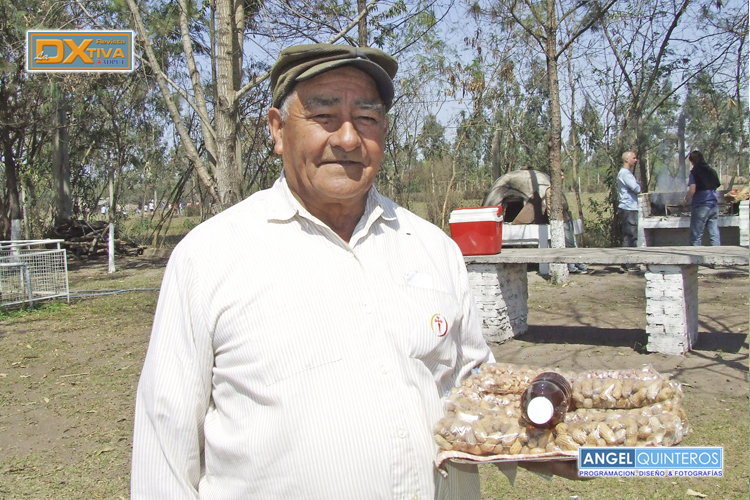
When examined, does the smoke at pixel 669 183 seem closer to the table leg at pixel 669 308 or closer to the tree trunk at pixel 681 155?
the tree trunk at pixel 681 155

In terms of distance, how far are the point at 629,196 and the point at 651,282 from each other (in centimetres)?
523

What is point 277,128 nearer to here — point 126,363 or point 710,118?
point 126,363

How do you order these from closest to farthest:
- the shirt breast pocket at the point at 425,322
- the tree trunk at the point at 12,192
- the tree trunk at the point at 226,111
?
the shirt breast pocket at the point at 425,322 → the tree trunk at the point at 226,111 → the tree trunk at the point at 12,192

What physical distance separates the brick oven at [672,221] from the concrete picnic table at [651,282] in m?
4.86

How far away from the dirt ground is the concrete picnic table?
0.18 meters

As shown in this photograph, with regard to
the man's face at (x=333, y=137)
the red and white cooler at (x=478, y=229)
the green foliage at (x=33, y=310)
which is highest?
the man's face at (x=333, y=137)

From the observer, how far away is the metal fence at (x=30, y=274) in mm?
9609

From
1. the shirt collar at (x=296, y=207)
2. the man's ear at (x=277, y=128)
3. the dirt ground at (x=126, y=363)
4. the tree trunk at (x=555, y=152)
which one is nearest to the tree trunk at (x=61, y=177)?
the dirt ground at (x=126, y=363)

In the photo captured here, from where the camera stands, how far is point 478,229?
21.2 feet

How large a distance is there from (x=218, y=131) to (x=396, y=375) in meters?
3.88

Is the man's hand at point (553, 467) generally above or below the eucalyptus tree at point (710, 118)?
below

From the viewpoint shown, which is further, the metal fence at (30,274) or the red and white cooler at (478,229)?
the metal fence at (30,274)

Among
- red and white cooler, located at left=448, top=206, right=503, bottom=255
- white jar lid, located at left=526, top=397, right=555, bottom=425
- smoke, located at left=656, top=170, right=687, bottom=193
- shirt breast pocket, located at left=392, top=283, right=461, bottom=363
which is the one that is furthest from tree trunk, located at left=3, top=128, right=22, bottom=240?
white jar lid, located at left=526, top=397, right=555, bottom=425

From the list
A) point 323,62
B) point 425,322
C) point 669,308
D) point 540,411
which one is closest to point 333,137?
point 323,62
